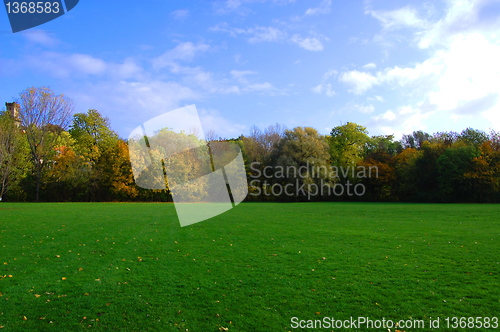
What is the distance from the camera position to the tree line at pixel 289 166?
47.5 meters

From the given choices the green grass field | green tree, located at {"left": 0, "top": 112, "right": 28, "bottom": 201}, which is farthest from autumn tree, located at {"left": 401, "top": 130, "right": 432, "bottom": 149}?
green tree, located at {"left": 0, "top": 112, "right": 28, "bottom": 201}

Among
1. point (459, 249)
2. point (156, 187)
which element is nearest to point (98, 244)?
point (459, 249)

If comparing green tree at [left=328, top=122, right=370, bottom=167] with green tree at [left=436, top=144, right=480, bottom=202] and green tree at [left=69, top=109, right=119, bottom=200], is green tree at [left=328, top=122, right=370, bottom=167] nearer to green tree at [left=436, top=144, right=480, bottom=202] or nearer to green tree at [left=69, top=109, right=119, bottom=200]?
green tree at [left=436, top=144, right=480, bottom=202]

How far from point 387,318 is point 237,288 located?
3.24 m

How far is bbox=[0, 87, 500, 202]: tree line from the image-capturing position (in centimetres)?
4747

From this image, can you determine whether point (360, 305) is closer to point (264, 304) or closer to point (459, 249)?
point (264, 304)

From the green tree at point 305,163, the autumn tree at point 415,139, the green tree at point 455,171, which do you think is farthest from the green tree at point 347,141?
the autumn tree at point 415,139

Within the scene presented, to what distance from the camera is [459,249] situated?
1165cm

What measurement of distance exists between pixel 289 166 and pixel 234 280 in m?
44.5

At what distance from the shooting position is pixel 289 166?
171 ft

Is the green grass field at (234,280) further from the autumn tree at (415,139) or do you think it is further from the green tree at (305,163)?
the autumn tree at (415,139)

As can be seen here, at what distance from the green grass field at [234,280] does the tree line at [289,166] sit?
36627 millimetres

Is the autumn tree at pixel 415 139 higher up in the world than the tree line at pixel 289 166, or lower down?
higher up

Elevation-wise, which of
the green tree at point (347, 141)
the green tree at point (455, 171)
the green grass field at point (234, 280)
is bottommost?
the green grass field at point (234, 280)
